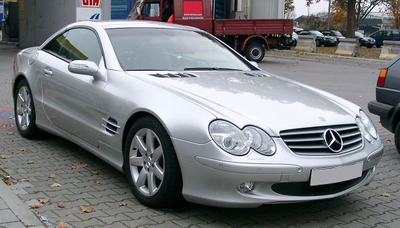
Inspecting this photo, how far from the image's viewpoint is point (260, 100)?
407cm

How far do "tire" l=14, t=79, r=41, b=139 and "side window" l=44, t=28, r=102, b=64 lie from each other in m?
0.60

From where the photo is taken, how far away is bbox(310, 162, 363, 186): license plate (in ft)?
11.9

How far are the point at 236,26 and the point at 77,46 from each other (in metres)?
16.3

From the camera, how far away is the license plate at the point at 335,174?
3629 mm

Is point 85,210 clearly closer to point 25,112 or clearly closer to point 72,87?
point 72,87

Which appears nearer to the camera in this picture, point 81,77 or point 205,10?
point 81,77

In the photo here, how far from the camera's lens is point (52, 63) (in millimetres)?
5625

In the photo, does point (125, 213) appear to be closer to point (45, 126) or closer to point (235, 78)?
point (235, 78)

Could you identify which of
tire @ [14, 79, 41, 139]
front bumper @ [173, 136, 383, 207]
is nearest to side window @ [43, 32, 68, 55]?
tire @ [14, 79, 41, 139]

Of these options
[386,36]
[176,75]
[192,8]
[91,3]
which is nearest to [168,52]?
[176,75]

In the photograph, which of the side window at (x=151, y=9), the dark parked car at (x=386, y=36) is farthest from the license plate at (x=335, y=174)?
the dark parked car at (x=386, y=36)

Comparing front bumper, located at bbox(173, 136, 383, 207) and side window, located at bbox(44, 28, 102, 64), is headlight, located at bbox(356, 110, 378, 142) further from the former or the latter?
side window, located at bbox(44, 28, 102, 64)

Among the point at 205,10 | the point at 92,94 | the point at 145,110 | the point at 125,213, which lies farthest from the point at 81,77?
the point at 205,10

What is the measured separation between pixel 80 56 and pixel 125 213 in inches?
79.1
